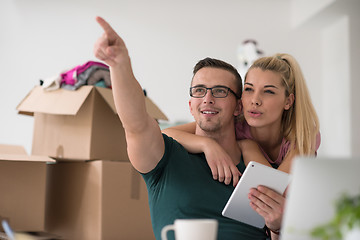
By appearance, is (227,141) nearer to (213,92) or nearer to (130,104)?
(213,92)

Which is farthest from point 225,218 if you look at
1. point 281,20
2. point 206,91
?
point 281,20

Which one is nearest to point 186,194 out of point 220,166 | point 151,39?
point 220,166

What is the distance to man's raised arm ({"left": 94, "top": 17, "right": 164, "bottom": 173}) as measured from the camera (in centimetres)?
108

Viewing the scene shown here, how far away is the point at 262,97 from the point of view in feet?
5.35

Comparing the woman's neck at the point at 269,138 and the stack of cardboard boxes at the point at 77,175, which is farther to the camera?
the stack of cardboard boxes at the point at 77,175

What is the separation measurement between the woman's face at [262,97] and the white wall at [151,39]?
2.59 m

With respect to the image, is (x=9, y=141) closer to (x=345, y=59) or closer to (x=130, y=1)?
(x=130, y=1)

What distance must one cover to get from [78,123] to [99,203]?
0.39m

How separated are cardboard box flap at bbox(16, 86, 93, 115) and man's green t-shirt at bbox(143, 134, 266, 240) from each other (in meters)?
0.67

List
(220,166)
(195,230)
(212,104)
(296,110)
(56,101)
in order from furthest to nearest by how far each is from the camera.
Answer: (56,101), (296,110), (212,104), (220,166), (195,230)

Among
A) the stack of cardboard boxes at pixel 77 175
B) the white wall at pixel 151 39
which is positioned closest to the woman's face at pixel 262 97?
the stack of cardboard boxes at pixel 77 175

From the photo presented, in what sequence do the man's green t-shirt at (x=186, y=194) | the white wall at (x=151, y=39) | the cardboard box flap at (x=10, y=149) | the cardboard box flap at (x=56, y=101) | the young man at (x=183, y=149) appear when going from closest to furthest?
the young man at (x=183, y=149) < the man's green t-shirt at (x=186, y=194) < the cardboard box flap at (x=56, y=101) < the cardboard box flap at (x=10, y=149) < the white wall at (x=151, y=39)

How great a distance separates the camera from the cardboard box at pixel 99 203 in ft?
6.80

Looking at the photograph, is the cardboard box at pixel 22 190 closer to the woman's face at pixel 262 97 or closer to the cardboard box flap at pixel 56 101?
the cardboard box flap at pixel 56 101
